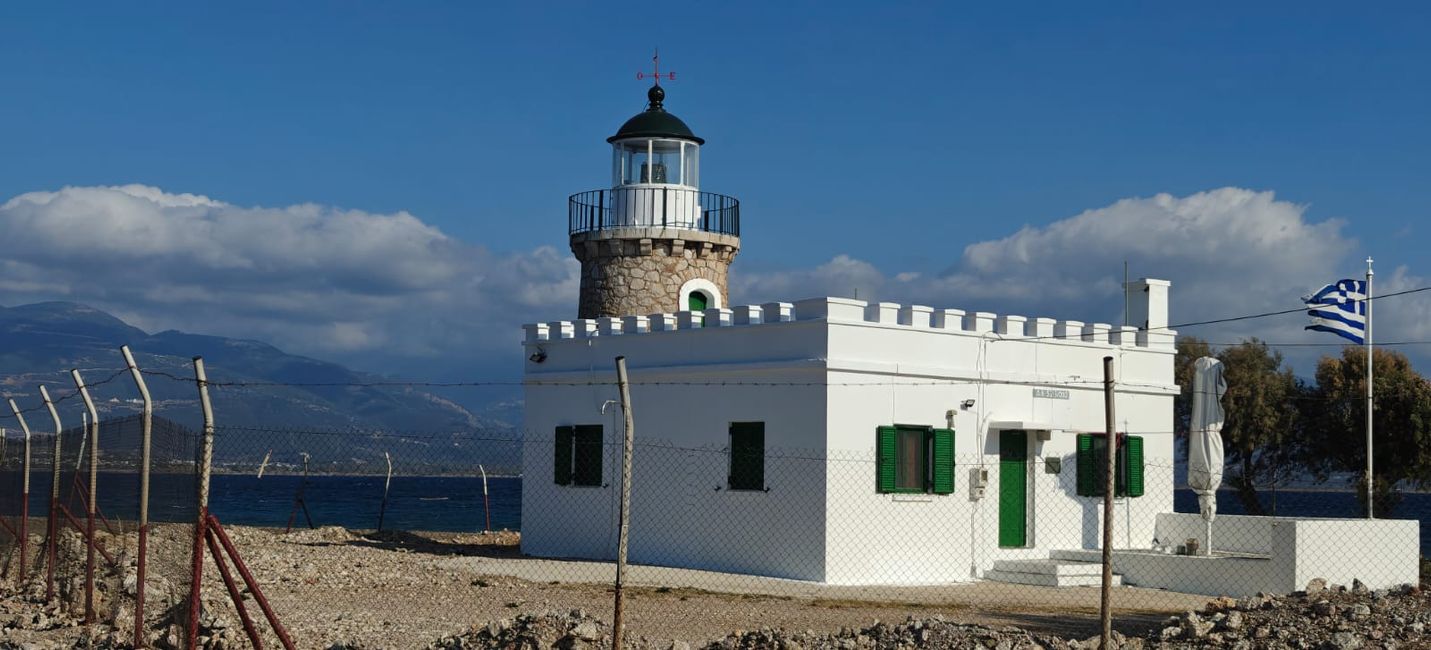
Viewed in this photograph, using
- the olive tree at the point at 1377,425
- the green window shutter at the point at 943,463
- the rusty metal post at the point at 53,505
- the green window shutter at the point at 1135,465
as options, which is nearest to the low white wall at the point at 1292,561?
the green window shutter at the point at 1135,465

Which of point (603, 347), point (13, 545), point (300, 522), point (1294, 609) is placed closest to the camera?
point (1294, 609)

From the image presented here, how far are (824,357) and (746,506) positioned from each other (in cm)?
244

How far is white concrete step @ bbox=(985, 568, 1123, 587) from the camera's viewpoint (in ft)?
64.1

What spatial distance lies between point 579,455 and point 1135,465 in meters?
8.04

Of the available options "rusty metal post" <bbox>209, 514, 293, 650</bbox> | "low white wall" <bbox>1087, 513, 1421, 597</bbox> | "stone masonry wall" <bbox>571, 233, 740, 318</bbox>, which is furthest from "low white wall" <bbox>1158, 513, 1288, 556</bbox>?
"rusty metal post" <bbox>209, 514, 293, 650</bbox>

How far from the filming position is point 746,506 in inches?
797

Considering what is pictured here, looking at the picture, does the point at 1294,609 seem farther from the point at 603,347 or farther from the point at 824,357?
the point at 603,347

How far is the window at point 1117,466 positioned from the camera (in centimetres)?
2211

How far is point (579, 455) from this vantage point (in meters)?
23.0

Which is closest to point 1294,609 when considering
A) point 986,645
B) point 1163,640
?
point 1163,640

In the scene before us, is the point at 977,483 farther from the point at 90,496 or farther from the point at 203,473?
the point at 203,473

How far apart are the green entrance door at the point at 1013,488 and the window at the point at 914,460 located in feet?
4.52

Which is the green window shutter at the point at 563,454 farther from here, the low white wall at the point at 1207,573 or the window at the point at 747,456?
the low white wall at the point at 1207,573

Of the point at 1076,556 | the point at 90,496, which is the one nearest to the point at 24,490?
the point at 90,496
